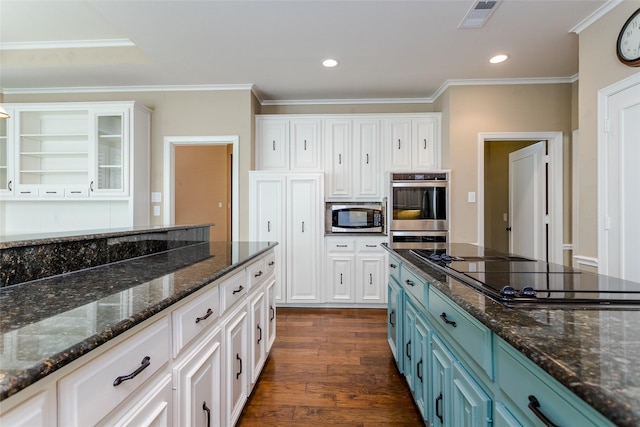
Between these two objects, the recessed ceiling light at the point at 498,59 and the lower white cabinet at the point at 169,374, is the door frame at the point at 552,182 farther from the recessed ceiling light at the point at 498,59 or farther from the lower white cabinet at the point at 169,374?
the lower white cabinet at the point at 169,374

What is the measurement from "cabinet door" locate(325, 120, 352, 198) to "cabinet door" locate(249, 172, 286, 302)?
28.6 inches

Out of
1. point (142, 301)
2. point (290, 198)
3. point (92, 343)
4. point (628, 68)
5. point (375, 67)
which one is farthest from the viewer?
point (290, 198)

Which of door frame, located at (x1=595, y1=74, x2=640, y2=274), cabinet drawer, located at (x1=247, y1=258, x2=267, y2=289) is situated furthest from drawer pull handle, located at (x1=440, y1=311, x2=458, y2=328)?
door frame, located at (x1=595, y1=74, x2=640, y2=274)

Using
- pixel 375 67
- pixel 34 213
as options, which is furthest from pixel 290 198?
pixel 34 213

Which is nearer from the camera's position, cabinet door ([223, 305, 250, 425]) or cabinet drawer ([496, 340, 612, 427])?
cabinet drawer ([496, 340, 612, 427])

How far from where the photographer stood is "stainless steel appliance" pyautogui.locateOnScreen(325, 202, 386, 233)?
3953mm

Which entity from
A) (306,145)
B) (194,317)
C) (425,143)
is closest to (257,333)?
(194,317)

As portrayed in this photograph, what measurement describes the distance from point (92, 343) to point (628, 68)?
330 centimetres

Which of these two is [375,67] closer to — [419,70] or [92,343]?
[419,70]

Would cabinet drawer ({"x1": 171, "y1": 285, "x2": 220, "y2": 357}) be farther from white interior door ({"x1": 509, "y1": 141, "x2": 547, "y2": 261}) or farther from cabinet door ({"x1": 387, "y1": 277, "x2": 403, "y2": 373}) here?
white interior door ({"x1": 509, "y1": 141, "x2": 547, "y2": 261})

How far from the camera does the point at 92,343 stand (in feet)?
2.06

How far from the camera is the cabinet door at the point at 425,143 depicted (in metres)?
3.96

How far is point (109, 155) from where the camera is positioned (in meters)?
3.64

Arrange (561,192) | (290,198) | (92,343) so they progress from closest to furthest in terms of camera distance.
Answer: (92,343) < (561,192) < (290,198)
